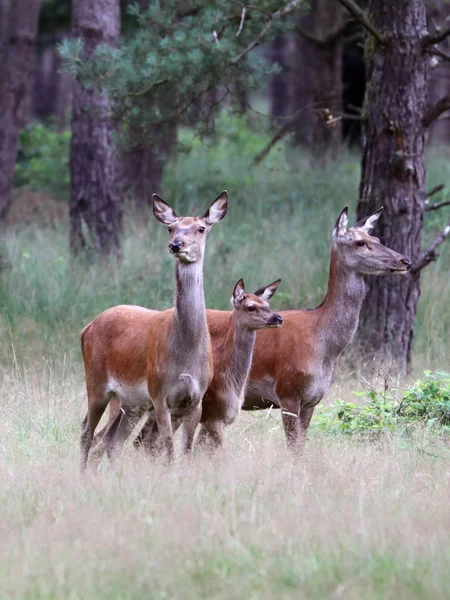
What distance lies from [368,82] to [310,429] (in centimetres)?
414

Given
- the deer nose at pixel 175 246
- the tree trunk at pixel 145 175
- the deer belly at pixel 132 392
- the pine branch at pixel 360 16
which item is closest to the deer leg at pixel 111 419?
the deer belly at pixel 132 392

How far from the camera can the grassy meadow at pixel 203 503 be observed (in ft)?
15.9

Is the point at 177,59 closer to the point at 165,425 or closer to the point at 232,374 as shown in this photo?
the point at 232,374

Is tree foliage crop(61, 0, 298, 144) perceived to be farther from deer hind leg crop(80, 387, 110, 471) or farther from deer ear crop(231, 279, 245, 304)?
deer hind leg crop(80, 387, 110, 471)

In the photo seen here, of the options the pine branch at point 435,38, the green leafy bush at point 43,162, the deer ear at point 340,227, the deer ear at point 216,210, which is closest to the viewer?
the deer ear at point 216,210

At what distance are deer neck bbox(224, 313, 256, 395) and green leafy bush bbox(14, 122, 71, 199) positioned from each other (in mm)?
14286

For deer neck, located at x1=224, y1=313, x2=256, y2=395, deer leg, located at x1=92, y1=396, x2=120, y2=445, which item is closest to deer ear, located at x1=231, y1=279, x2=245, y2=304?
deer neck, located at x1=224, y1=313, x2=256, y2=395

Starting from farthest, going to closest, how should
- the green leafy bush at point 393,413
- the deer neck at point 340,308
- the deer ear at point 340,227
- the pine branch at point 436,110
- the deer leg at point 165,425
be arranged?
the pine branch at point 436,110, the deer ear at point 340,227, the green leafy bush at point 393,413, the deer neck at point 340,308, the deer leg at point 165,425

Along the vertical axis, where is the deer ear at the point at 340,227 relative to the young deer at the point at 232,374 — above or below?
above

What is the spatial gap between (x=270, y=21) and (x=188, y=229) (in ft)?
13.2

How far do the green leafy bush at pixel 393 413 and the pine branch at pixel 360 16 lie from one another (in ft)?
12.1

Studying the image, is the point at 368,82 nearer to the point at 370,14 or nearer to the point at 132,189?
the point at 370,14

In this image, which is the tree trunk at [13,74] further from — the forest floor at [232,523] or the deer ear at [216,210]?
the forest floor at [232,523]

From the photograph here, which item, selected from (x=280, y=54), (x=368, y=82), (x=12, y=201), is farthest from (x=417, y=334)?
(x=280, y=54)
